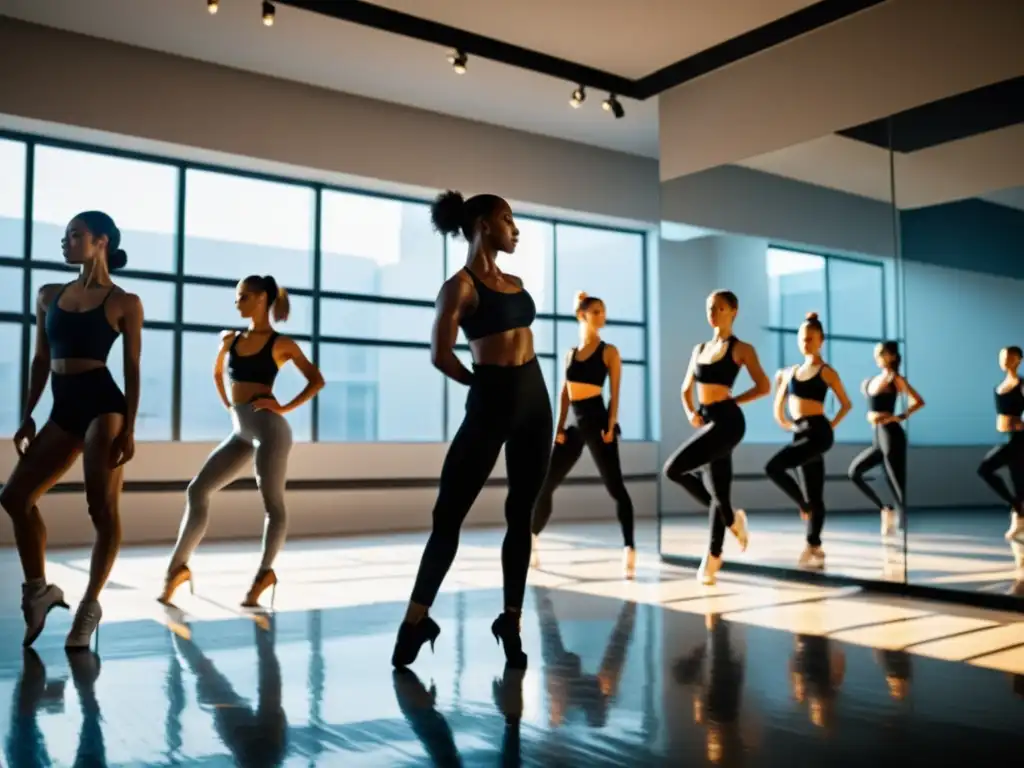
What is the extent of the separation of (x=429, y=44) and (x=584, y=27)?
3.94 feet

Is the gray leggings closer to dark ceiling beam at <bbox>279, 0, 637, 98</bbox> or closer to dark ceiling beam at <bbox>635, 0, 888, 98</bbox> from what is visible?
dark ceiling beam at <bbox>279, 0, 637, 98</bbox>

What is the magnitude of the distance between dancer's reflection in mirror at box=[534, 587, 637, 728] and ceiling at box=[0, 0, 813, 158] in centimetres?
378

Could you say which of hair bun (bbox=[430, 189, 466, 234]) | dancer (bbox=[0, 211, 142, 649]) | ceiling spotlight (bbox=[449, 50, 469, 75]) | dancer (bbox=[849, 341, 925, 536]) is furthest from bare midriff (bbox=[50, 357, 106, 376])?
ceiling spotlight (bbox=[449, 50, 469, 75])

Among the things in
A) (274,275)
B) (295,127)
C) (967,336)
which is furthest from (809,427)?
(274,275)

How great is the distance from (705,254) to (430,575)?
3.47 meters

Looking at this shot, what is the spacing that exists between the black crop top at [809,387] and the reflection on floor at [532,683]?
1.06 metres

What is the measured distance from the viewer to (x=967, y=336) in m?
4.32

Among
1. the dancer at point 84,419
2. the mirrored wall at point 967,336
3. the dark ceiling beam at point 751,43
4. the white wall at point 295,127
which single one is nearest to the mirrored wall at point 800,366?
the mirrored wall at point 967,336

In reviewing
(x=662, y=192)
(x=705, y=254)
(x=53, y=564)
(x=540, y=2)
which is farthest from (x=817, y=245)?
(x=53, y=564)

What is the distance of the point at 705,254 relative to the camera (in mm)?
5785

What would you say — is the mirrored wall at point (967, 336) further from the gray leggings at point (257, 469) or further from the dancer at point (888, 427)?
the gray leggings at point (257, 469)

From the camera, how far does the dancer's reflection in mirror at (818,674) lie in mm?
2506

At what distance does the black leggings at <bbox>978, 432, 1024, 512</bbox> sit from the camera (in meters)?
4.11

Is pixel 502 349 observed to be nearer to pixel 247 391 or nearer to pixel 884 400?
pixel 247 391
